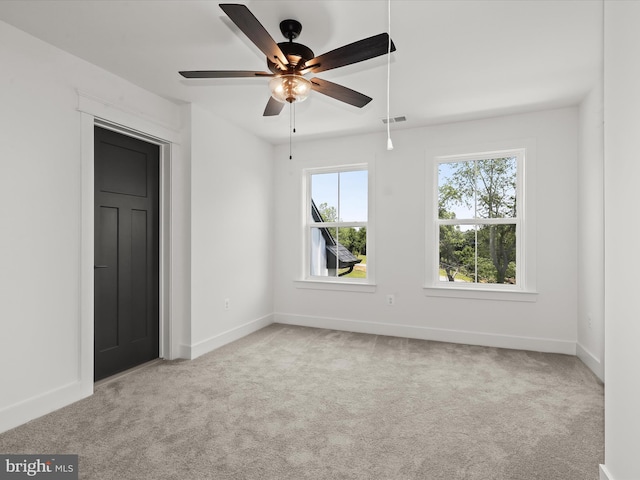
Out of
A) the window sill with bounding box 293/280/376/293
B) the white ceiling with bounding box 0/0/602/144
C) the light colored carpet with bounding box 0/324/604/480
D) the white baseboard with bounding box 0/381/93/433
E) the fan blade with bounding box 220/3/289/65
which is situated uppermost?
the white ceiling with bounding box 0/0/602/144

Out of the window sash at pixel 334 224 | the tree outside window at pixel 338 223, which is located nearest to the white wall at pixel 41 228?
the window sash at pixel 334 224

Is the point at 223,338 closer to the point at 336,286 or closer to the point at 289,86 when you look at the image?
the point at 336,286

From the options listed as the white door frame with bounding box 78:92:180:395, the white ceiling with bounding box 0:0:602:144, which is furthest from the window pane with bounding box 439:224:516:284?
the white door frame with bounding box 78:92:180:395

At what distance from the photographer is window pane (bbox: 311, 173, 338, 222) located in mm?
Result: 4836

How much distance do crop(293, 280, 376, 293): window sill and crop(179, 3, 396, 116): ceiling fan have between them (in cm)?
259

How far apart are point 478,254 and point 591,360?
1.42m

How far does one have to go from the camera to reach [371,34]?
2.34 metres

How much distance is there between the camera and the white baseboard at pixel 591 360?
2.98m

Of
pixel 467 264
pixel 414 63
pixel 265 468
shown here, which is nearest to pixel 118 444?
pixel 265 468

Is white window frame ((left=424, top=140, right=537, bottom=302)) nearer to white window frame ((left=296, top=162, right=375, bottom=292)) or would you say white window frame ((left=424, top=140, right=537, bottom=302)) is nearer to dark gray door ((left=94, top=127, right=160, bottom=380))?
white window frame ((left=296, top=162, right=375, bottom=292))

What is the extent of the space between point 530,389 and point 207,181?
346cm

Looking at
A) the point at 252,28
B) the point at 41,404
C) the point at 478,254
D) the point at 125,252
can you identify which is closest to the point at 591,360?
the point at 478,254

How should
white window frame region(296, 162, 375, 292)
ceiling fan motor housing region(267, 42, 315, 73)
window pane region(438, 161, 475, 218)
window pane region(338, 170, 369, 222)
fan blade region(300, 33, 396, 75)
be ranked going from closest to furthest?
fan blade region(300, 33, 396, 75) < ceiling fan motor housing region(267, 42, 315, 73) < window pane region(438, 161, 475, 218) < white window frame region(296, 162, 375, 292) < window pane region(338, 170, 369, 222)

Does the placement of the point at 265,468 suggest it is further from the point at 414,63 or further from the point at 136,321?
the point at 414,63
